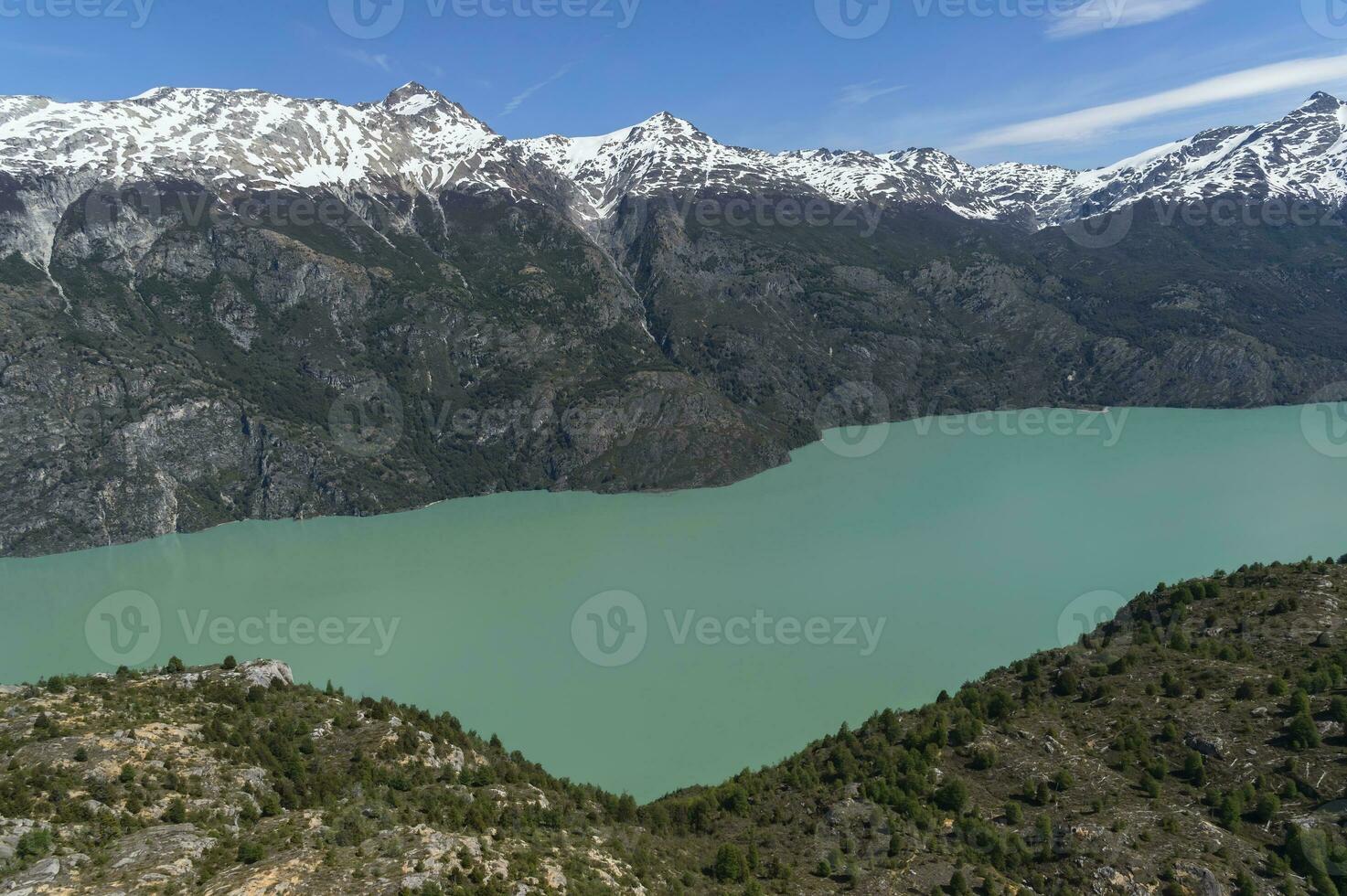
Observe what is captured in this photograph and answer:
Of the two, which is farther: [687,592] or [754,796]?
[687,592]

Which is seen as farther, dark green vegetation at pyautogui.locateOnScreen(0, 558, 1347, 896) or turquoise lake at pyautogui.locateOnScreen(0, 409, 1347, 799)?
turquoise lake at pyautogui.locateOnScreen(0, 409, 1347, 799)

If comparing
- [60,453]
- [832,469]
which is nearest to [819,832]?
[832,469]

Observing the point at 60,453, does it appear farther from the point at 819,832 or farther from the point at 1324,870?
the point at 1324,870

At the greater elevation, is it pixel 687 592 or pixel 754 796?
pixel 754 796

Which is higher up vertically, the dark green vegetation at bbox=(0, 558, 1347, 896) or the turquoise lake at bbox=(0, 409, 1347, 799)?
the dark green vegetation at bbox=(0, 558, 1347, 896)
